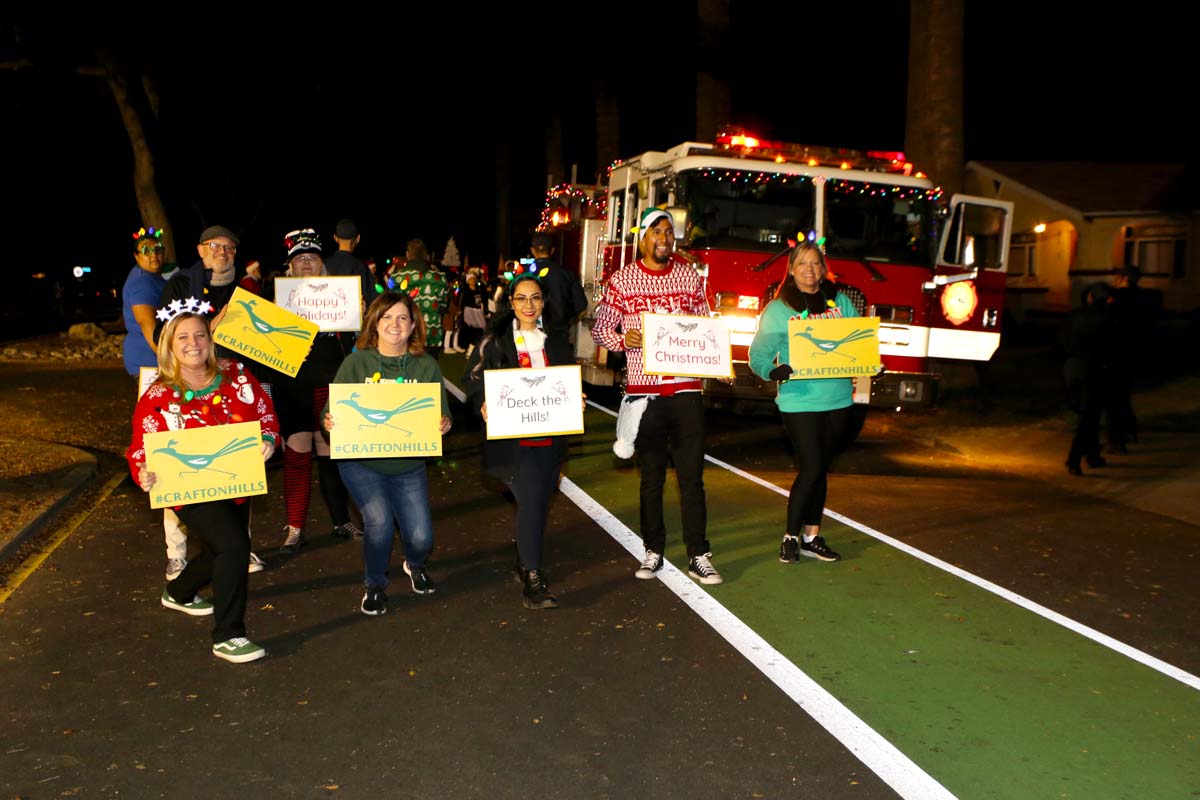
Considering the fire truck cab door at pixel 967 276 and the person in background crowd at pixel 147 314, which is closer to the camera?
the person in background crowd at pixel 147 314

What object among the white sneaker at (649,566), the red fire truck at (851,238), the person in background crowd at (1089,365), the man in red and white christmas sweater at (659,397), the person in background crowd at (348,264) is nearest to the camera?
the man in red and white christmas sweater at (659,397)

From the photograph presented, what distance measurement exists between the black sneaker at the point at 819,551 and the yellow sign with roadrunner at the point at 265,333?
3435 millimetres

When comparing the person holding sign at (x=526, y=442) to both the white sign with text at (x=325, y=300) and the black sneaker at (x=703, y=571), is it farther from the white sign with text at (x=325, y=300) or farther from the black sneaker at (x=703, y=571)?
the white sign with text at (x=325, y=300)

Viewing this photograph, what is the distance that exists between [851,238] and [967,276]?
49.7 inches

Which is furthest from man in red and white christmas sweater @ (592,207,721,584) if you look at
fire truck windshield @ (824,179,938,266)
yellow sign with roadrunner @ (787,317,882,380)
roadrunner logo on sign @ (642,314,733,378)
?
fire truck windshield @ (824,179,938,266)

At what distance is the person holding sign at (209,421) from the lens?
576 cm

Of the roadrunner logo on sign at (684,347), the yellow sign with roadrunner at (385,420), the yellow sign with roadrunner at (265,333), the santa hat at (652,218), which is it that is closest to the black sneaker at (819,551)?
the roadrunner logo on sign at (684,347)

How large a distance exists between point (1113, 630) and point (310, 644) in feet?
13.7

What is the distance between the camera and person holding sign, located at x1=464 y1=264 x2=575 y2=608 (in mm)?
6664

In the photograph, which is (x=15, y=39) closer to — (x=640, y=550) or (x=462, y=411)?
(x=462, y=411)

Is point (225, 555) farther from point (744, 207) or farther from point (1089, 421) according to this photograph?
point (1089, 421)

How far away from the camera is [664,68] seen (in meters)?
47.3

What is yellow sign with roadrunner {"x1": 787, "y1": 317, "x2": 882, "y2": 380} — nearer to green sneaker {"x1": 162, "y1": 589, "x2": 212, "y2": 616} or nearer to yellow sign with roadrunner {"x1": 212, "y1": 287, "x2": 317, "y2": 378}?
yellow sign with roadrunner {"x1": 212, "y1": 287, "x2": 317, "y2": 378}

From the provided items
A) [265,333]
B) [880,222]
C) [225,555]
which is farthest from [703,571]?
[880,222]
